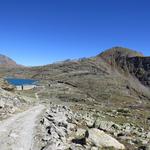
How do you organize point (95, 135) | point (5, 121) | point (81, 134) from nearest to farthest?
point (95, 135) < point (81, 134) < point (5, 121)

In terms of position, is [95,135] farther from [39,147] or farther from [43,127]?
[43,127]

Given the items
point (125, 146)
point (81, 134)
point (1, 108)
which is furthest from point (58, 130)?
point (1, 108)

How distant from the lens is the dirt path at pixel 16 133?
23.6 metres

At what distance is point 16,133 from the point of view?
90.9ft

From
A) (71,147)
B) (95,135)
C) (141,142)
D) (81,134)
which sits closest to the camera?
(71,147)

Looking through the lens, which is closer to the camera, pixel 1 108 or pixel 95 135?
pixel 95 135

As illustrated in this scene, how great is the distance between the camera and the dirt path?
23562 millimetres

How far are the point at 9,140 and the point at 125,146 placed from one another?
10023 millimetres

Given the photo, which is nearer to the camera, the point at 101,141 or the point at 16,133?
the point at 101,141

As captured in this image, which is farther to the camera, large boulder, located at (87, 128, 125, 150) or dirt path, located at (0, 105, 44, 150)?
large boulder, located at (87, 128, 125, 150)

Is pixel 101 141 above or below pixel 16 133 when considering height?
below

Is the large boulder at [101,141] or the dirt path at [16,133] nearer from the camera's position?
the dirt path at [16,133]

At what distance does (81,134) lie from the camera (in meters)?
30.4

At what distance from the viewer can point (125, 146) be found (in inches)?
1049
